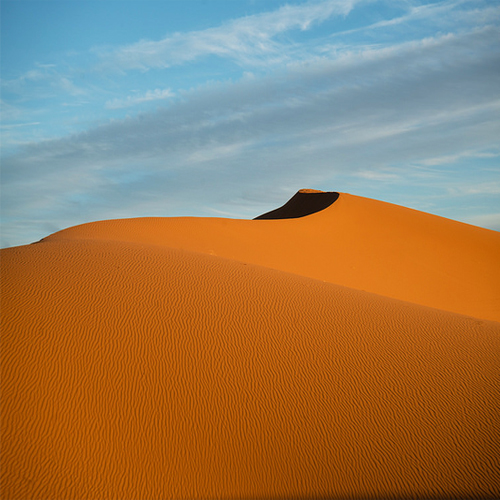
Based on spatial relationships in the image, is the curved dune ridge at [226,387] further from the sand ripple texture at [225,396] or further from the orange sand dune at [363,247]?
the orange sand dune at [363,247]

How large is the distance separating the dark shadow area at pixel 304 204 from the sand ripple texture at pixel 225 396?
51.9 ft

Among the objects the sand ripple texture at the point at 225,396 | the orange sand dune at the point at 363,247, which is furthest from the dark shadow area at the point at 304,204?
the sand ripple texture at the point at 225,396

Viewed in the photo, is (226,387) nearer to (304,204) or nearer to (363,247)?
(363,247)

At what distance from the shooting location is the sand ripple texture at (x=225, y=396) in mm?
4488

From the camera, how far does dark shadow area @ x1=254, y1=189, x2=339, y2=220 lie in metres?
23.2

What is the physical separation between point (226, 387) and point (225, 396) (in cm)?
14

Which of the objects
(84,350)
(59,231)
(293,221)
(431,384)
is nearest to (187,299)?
(84,350)

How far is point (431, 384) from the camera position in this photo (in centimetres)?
584

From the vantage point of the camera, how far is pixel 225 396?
536 centimetres

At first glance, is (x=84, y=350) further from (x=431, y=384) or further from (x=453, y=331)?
(x=453, y=331)

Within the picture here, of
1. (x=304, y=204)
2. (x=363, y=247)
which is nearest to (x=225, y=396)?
(x=363, y=247)

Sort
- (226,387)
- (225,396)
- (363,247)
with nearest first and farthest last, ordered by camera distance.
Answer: (225,396) < (226,387) < (363,247)

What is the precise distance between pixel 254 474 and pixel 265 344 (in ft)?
6.45

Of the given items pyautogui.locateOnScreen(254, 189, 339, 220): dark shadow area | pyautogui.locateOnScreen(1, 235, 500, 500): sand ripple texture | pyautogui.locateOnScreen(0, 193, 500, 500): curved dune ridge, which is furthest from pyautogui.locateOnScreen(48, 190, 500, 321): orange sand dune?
pyautogui.locateOnScreen(1, 235, 500, 500): sand ripple texture
